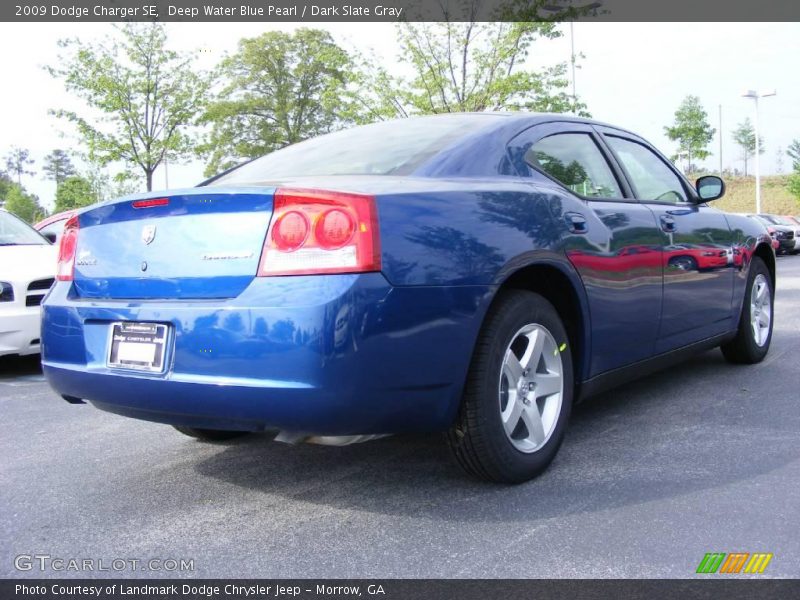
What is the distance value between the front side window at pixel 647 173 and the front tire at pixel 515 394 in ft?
4.26

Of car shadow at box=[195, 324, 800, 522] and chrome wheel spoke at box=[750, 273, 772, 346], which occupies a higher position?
chrome wheel spoke at box=[750, 273, 772, 346]

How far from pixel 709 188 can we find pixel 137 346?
3.48 meters

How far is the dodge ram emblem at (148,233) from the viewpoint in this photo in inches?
110

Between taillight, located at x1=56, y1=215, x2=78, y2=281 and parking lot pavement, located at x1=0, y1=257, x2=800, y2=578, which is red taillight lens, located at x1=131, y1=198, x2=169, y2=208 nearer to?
taillight, located at x1=56, y1=215, x2=78, y2=281

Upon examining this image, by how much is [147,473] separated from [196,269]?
1.19 metres

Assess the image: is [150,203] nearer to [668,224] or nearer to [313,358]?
[313,358]

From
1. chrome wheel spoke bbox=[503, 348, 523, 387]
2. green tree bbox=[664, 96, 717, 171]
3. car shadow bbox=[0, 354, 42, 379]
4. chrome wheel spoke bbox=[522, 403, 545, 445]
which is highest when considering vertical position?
green tree bbox=[664, 96, 717, 171]

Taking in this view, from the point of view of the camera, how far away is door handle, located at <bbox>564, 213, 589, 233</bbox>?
3.26 m

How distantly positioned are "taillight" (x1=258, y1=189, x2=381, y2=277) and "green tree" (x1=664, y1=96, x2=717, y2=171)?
49.7m

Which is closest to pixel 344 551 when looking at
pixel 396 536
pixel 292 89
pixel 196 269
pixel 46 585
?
pixel 396 536

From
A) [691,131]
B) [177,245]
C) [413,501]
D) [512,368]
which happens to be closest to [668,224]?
[512,368]

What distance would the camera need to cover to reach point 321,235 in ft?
8.16

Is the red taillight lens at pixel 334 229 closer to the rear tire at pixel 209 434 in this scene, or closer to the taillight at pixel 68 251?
the taillight at pixel 68 251

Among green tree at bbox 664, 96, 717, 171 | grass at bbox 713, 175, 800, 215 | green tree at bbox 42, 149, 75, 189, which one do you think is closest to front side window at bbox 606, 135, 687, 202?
green tree at bbox 664, 96, 717, 171
